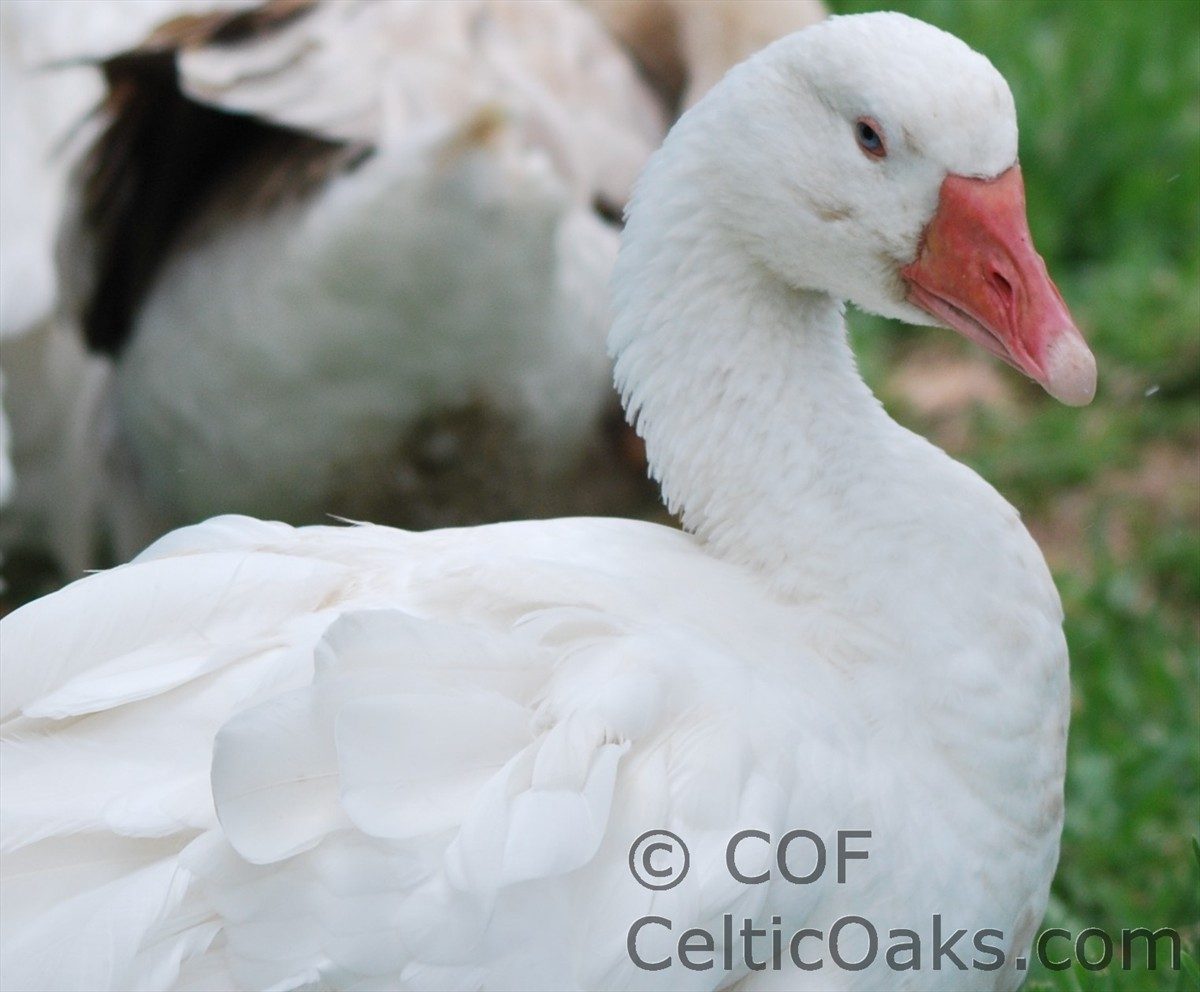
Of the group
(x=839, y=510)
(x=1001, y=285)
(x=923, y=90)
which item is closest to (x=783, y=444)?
(x=839, y=510)

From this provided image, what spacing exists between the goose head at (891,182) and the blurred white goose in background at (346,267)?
3.83ft

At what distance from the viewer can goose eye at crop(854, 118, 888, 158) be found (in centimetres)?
222

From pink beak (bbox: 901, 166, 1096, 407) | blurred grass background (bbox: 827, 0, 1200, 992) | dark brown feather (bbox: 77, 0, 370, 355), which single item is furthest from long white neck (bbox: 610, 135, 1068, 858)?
dark brown feather (bbox: 77, 0, 370, 355)

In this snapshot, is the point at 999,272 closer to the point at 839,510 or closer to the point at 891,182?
the point at 891,182

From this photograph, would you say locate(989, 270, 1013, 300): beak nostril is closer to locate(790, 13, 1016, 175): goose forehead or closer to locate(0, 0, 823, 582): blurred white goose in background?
locate(790, 13, 1016, 175): goose forehead

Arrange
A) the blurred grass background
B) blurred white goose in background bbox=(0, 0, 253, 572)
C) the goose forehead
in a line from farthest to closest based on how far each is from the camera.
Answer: blurred white goose in background bbox=(0, 0, 253, 572) → the blurred grass background → the goose forehead

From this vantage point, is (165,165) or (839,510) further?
(165,165)

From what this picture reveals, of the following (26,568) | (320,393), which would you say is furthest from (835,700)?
(26,568)

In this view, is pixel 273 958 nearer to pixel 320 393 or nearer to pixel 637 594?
pixel 637 594

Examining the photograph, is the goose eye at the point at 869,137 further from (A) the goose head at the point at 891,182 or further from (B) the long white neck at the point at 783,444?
(B) the long white neck at the point at 783,444

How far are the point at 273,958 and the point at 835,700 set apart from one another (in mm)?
745

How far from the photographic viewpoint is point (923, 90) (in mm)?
2150

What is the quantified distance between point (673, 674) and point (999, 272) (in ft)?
2.14

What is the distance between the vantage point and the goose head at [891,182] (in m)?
2.17
